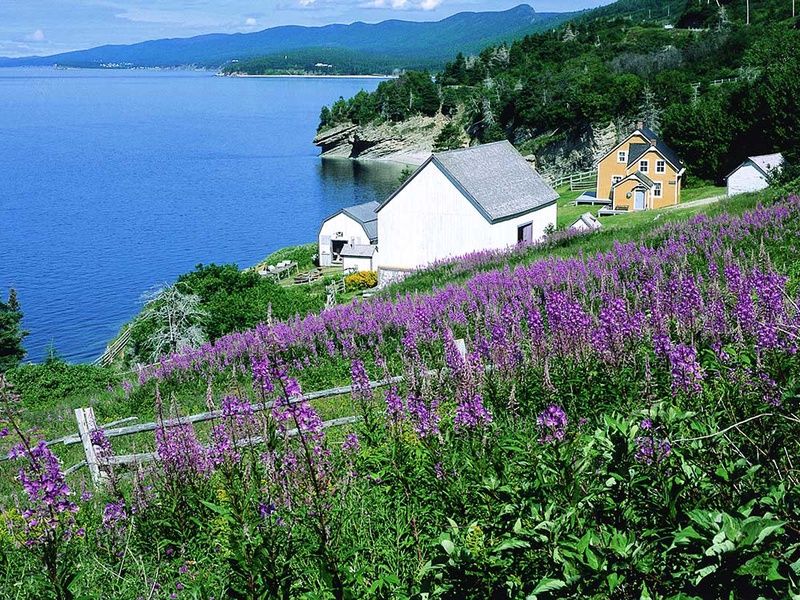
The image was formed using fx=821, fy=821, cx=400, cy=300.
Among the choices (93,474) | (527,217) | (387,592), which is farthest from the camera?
(527,217)

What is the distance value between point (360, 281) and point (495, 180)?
44.2 ft

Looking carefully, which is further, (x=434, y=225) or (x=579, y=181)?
(x=579, y=181)

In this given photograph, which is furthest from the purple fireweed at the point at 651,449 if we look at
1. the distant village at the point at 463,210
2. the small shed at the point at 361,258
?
the small shed at the point at 361,258

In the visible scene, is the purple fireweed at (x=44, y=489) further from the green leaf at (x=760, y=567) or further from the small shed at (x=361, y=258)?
the small shed at (x=361, y=258)

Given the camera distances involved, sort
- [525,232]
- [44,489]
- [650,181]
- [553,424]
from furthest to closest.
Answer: [650,181], [525,232], [553,424], [44,489]

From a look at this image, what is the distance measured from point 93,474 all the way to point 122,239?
7285cm

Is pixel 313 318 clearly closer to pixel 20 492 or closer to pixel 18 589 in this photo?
pixel 20 492

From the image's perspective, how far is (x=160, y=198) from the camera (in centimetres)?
10181

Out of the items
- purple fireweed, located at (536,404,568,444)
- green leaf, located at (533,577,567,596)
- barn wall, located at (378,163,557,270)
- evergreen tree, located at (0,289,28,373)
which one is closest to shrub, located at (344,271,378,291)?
barn wall, located at (378,163,557,270)

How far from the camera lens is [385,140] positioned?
149750 millimetres

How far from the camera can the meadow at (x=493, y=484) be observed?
3545 millimetres

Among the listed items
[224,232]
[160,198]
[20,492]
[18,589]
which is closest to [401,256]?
[20,492]

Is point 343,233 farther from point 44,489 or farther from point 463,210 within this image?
point 44,489

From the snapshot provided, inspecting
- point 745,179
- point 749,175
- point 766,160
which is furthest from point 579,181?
point 749,175
